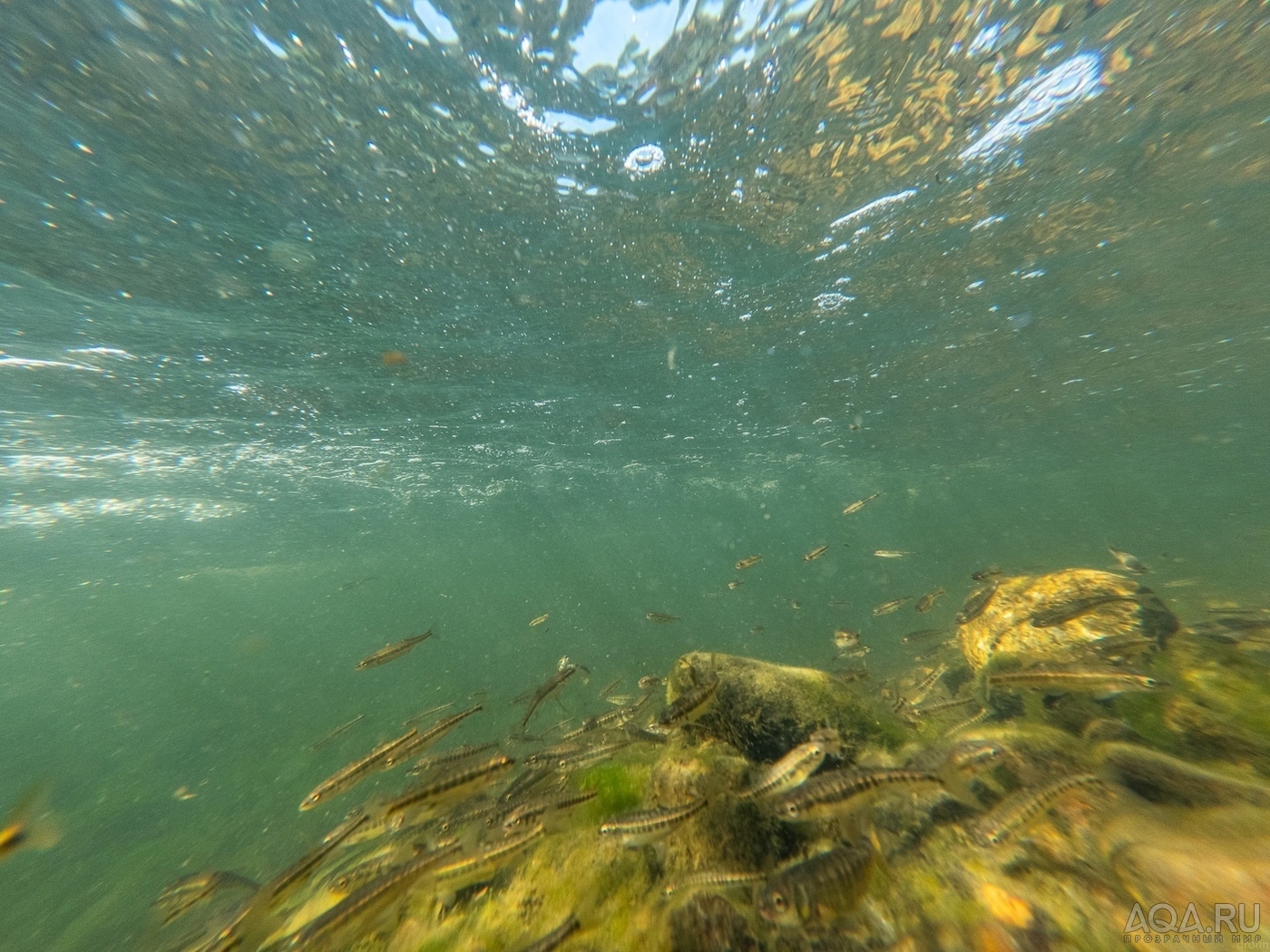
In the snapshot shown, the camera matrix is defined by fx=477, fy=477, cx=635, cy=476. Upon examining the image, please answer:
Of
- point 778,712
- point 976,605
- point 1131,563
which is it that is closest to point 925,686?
point 976,605

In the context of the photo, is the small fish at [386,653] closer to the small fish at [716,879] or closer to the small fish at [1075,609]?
the small fish at [716,879]

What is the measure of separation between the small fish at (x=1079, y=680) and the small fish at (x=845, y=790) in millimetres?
1931

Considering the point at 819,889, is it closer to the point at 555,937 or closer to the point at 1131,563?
the point at 555,937

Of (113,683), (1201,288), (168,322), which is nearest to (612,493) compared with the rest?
(168,322)

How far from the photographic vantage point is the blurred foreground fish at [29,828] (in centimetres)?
344

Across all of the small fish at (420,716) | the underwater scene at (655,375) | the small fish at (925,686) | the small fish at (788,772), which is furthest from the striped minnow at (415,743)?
the small fish at (925,686)

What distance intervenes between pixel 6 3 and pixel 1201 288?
26.8m

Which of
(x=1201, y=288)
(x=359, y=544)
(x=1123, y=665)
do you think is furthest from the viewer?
(x=359, y=544)

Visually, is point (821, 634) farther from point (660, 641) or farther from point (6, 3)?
point (6, 3)

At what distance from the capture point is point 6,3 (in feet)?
18.5

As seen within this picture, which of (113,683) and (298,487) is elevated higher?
(298,487)

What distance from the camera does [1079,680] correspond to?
12.7 feet

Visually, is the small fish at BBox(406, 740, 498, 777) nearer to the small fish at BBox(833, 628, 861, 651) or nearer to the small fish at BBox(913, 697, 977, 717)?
the small fish at BBox(913, 697, 977, 717)

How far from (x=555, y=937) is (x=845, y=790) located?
185 cm
